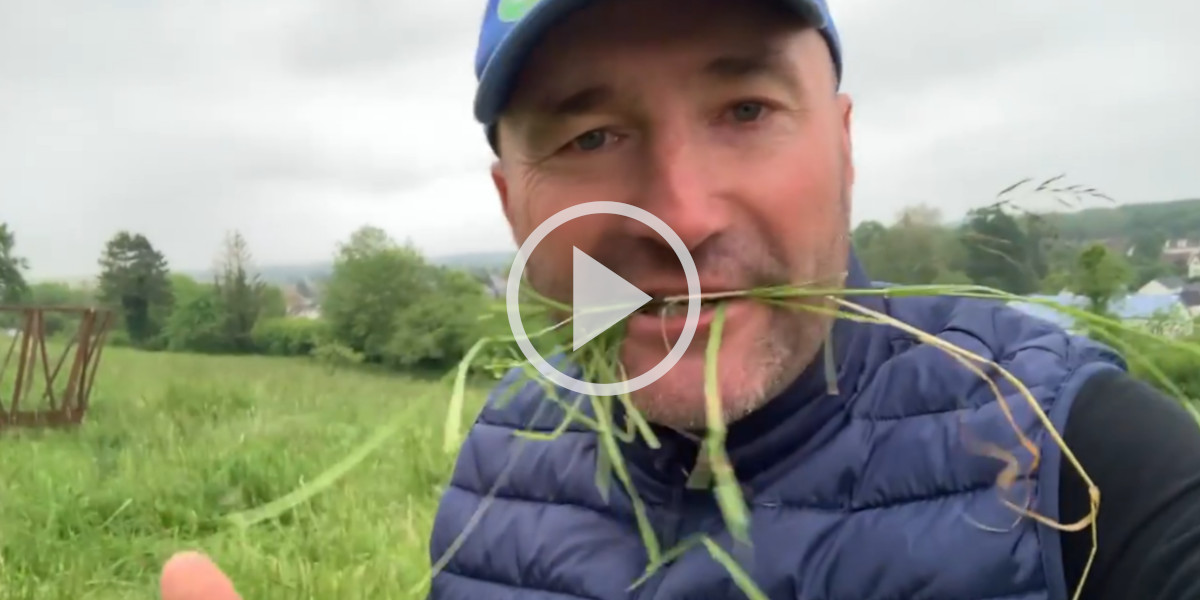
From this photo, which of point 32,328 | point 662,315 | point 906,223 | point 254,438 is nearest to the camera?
point 662,315

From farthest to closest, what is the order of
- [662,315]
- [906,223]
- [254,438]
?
[254,438] → [906,223] → [662,315]

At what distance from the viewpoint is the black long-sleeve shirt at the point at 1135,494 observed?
43cm

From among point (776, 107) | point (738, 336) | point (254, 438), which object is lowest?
point (254, 438)

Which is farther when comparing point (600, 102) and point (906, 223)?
point (906, 223)

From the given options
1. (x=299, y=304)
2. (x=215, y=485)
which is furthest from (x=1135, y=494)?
(x=299, y=304)

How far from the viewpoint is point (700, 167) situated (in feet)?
1.75

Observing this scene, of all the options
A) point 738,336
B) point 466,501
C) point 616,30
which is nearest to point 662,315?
point 738,336

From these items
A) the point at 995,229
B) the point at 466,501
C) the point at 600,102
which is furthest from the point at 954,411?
the point at 466,501

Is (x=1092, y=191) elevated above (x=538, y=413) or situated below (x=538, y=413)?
above

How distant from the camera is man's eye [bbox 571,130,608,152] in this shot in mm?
568

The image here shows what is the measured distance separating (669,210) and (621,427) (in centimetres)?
13

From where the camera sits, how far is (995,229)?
599mm

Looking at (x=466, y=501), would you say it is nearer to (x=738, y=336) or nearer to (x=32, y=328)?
(x=738, y=336)

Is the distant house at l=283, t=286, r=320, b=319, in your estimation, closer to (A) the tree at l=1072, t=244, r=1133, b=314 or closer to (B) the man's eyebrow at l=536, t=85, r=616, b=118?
(B) the man's eyebrow at l=536, t=85, r=616, b=118
